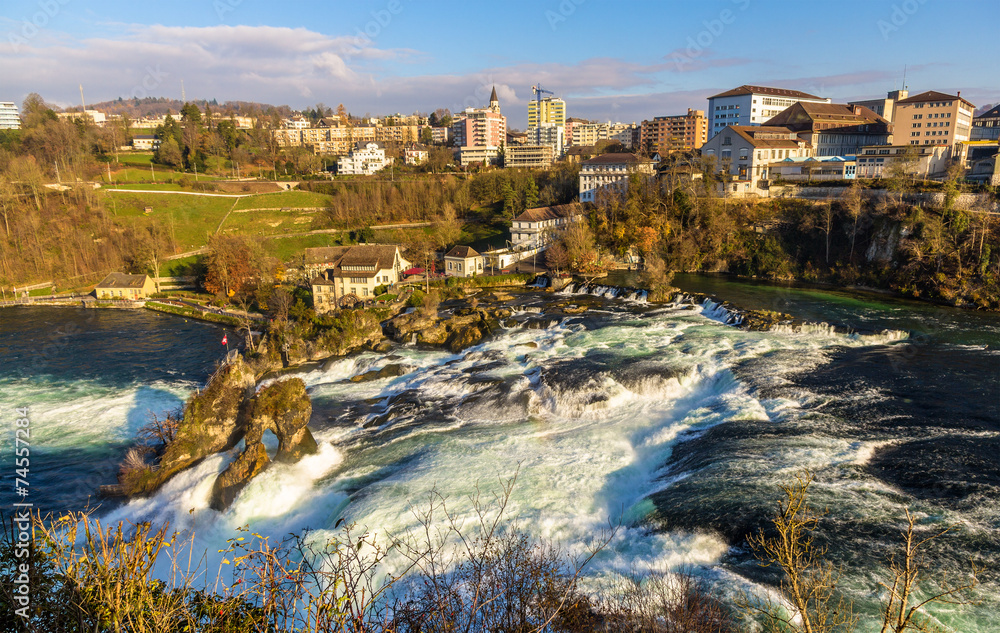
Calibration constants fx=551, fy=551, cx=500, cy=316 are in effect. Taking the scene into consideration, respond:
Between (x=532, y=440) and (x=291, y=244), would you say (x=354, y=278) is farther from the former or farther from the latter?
(x=532, y=440)

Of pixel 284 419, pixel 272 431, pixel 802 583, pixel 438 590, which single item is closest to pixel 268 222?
pixel 272 431

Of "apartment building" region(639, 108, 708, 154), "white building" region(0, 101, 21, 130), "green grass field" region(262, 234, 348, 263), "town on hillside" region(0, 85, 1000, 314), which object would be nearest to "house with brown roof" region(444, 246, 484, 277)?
"town on hillside" region(0, 85, 1000, 314)

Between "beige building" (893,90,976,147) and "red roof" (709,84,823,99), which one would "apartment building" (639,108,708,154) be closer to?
"red roof" (709,84,823,99)

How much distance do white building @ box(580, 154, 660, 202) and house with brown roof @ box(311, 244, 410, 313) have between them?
29.7 metres

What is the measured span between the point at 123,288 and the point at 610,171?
5061cm

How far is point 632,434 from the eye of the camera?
20953mm

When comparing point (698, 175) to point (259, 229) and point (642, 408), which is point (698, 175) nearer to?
point (642, 408)

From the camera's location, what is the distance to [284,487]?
1841cm

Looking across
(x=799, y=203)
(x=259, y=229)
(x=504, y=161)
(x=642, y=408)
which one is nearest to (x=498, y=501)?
(x=642, y=408)

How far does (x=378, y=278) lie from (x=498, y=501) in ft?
101

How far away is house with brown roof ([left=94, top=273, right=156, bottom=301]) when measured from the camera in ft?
160

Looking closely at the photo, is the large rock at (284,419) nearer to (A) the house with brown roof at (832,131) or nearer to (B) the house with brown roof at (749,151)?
(B) the house with brown roof at (749,151)

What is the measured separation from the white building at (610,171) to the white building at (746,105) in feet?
86.9

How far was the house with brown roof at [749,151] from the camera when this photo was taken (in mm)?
57562
